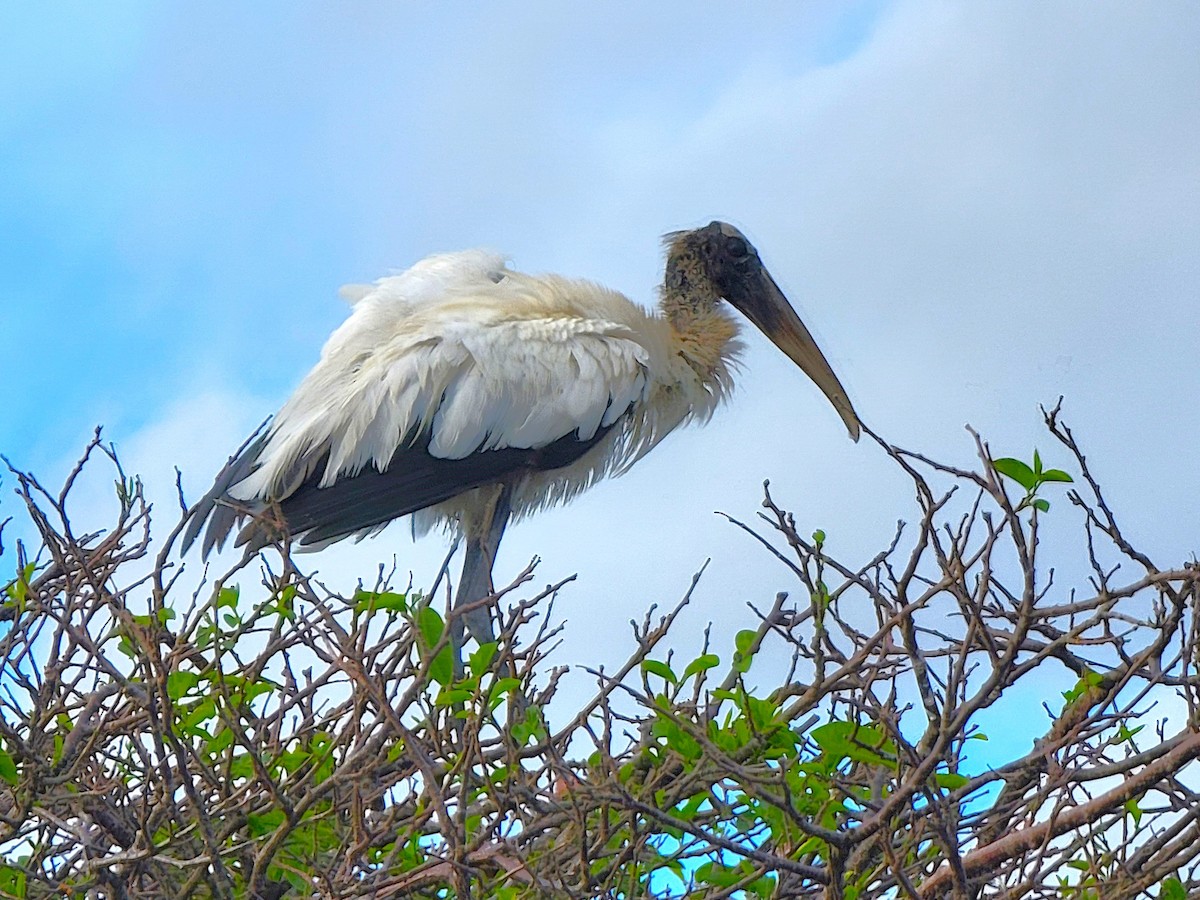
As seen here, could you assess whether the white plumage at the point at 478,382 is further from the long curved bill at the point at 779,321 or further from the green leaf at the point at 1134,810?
the green leaf at the point at 1134,810

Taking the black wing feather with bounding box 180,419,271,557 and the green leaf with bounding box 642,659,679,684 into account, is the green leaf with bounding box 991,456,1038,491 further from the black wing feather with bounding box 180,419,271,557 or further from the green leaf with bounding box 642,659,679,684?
the black wing feather with bounding box 180,419,271,557

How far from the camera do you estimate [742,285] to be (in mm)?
6320

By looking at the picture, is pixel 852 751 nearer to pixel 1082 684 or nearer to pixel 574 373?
pixel 1082 684

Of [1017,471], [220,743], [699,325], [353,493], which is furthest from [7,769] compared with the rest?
[699,325]

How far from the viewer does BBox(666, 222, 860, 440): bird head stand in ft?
20.3

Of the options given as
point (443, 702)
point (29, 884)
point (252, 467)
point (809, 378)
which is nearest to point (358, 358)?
point (252, 467)

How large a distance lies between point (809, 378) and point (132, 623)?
4.05 m

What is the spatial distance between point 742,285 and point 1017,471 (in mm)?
3931

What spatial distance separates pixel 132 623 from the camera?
257 cm

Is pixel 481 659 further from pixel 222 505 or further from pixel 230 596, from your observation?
pixel 222 505

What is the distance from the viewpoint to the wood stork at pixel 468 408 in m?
5.02

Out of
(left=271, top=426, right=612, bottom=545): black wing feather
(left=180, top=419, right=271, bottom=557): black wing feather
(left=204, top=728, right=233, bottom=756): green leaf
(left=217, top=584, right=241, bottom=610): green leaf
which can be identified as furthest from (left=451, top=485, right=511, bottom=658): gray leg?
(left=204, top=728, right=233, bottom=756): green leaf

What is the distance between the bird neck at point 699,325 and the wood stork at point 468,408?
0.01 meters

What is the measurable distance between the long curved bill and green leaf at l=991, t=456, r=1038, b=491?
12.4ft
